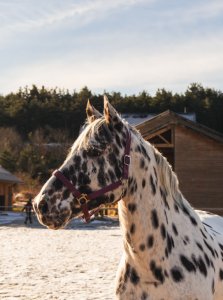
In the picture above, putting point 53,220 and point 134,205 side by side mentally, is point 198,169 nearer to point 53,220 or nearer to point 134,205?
point 134,205

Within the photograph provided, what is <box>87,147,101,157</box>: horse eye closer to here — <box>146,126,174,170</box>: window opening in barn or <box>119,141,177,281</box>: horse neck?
<box>119,141,177,281</box>: horse neck

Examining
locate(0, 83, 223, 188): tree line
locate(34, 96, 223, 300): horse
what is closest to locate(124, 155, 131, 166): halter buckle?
locate(34, 96, 223, 300): horse

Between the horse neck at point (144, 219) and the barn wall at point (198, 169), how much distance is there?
67.6 feet

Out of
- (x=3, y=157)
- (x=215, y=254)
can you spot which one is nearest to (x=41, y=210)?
(x=215, y=254)

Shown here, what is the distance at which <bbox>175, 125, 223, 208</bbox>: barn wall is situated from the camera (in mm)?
22969

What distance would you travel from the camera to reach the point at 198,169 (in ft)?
75.8

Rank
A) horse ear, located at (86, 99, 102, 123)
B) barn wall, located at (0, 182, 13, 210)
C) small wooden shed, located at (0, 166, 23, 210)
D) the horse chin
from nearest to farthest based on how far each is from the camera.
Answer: the horse chin → horse ear, located at (86, 99, 102, 123) → small wooden shed, located at (0, 166, 23, 210) → barn wall, located at (0, 182, 13, 210)

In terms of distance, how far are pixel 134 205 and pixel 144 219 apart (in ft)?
0.39

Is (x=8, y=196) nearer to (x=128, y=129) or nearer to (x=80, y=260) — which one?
(x=80, y=260)

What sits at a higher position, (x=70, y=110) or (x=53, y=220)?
(x=70, y=110)

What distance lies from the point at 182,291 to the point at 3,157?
48.4 metres

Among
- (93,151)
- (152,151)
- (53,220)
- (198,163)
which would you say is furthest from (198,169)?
(53,220)

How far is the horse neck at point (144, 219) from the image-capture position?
8.50ft

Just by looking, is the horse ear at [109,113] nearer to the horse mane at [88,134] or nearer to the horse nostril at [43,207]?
the horse mane at [88,134]
